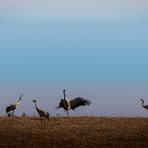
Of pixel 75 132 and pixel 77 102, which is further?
pixel 77 102

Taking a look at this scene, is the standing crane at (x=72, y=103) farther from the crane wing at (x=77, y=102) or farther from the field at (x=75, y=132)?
the field at (x=75, y=132)

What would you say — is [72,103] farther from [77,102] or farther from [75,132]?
[75,132]

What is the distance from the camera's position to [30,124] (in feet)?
117

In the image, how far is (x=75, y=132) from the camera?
3231 cm

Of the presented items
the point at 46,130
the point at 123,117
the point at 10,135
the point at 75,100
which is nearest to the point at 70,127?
the point at 46,130

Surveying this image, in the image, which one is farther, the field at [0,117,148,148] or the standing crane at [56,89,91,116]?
the standing crane at [56,89,91,116]

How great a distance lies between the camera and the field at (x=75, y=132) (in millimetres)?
29562

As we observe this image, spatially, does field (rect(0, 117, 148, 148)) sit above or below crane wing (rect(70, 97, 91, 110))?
below

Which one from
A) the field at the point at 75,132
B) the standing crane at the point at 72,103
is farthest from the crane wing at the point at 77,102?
the field at the point at 75,132

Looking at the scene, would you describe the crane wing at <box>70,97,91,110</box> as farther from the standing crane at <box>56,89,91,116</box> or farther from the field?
the field

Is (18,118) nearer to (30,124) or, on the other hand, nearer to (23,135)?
(30,124)

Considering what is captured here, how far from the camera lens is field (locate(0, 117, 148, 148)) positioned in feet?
97.0

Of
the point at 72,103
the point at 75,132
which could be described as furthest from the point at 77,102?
the point at 75,132

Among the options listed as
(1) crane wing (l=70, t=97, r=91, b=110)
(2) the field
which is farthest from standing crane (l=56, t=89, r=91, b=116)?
(2) the field
